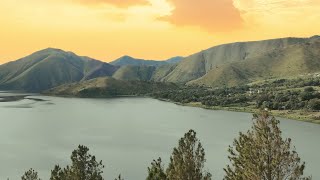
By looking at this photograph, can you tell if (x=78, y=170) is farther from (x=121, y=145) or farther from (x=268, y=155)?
(x=121, y=145)

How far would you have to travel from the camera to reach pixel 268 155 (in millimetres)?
31641

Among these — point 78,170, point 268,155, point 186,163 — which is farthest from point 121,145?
point 268,155

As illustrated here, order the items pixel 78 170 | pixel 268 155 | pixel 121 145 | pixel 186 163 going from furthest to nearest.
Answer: pixel 121 145, pixel 78 170, pixel 186 163, pixel 268 155

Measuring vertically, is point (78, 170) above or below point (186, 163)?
below

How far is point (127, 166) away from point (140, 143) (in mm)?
41038

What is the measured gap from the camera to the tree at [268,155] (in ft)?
102

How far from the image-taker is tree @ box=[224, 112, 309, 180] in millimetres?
31141

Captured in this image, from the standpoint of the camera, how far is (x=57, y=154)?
129250 millimetres

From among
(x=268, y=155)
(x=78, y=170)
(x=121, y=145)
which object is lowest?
(x=121, y=145)

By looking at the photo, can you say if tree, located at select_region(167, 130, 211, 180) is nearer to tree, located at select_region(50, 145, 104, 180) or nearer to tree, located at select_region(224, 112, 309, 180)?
tree, located at select_region(50, 145, 104, 180)

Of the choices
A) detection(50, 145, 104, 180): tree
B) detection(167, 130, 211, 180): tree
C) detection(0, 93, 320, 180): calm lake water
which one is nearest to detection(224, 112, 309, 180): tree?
detection(167, 130, 211, 180): tree

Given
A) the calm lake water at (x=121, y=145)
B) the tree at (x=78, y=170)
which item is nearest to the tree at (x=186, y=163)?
the tree at (x=78, y=170)

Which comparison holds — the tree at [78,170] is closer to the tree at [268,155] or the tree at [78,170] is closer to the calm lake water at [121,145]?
the tree at [268,155]

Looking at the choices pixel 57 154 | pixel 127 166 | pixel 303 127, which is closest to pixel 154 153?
pixel 127 166
